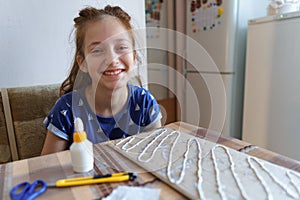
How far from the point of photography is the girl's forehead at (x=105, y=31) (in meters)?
0.70

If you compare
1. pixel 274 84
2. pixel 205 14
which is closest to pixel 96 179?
pixel 274 84

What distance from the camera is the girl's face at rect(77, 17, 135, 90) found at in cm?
68

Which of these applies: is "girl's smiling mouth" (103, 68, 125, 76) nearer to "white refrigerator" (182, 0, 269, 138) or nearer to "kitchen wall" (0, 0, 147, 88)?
"kitchen wall" (0, 0, 147, 88)

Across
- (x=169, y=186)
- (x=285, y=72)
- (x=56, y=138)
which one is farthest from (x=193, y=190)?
(x=285, y=72)

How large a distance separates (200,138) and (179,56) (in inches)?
67.3

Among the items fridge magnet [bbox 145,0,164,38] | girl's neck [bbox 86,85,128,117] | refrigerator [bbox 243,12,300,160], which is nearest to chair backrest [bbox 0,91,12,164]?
girl's neck [bbox 86,85,128,117]

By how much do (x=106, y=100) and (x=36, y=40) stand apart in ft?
1.37

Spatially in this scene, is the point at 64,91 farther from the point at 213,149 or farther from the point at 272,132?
the point at 272,132

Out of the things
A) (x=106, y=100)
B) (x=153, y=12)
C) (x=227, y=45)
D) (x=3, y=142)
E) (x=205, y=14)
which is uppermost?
(x=153, y=12)

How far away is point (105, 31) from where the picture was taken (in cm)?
70

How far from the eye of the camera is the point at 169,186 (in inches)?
15.7

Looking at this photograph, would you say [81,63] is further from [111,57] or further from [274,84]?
[274,84]

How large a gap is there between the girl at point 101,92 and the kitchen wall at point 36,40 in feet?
0.60

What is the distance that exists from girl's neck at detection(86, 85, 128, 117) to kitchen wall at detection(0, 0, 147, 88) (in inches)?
11.8
